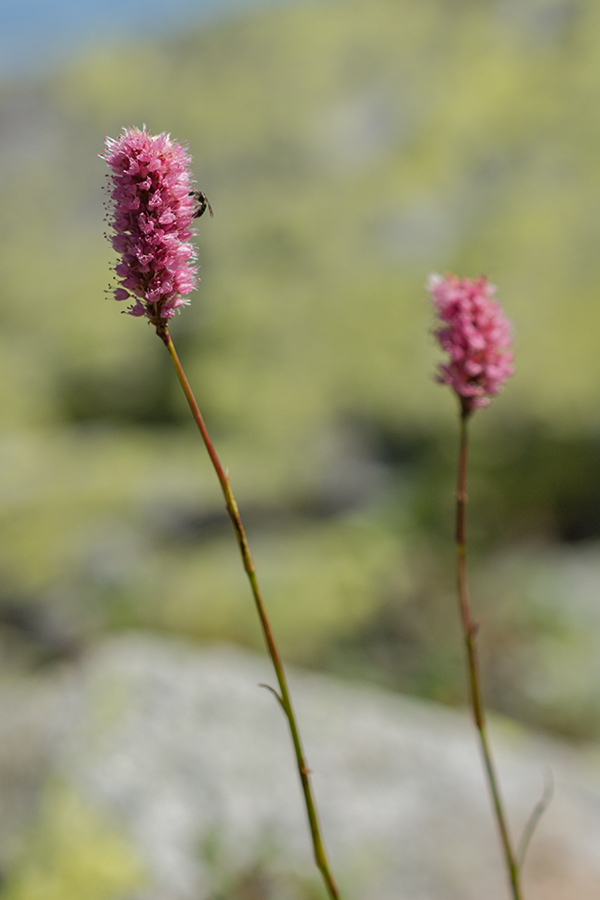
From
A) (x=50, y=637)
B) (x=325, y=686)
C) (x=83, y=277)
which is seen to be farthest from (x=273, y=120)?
(x=325, y=686)

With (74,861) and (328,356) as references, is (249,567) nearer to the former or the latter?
(74,861)

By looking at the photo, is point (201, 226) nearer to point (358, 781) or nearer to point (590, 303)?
point (590, 303)

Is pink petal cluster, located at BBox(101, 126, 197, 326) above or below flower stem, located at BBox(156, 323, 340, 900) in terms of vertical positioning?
above

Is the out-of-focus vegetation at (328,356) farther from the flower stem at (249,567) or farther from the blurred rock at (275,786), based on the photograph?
the flower stem at (249,567)

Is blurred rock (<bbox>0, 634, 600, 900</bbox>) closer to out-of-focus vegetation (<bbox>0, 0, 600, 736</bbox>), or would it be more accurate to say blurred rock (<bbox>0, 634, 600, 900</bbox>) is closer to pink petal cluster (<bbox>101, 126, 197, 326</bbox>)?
out-of-focus vegetation (<bbox>0, 0, 600, 736</bbox>)

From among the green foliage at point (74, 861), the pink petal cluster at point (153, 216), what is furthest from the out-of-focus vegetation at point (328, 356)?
the pink petal cluster at point (153, 216)

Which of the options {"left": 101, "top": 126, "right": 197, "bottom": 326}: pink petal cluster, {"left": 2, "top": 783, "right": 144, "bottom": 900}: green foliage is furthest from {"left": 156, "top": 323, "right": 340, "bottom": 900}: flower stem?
{"left": 2, "top": 783, "right": 144, "bottom": 900}: green foliage
